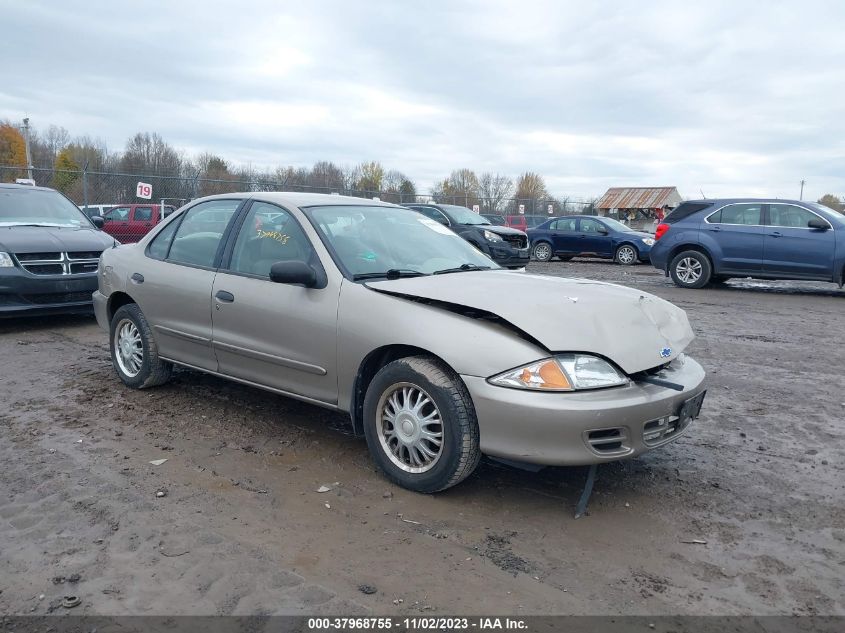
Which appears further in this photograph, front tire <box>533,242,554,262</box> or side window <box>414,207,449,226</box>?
front tire <box>533,242,554,262</box>

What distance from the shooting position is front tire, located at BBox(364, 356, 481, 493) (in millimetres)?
3486

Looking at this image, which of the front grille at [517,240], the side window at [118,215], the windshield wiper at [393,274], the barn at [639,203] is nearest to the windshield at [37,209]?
the windshield wiper at [393,274]

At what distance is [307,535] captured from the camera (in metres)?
3.28

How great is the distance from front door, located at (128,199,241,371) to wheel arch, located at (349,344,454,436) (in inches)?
53.4

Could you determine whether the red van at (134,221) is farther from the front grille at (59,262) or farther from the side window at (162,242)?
the side window at (162,242)

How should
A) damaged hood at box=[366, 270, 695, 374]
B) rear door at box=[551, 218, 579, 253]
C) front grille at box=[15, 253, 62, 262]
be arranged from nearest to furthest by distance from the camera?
1. damaged hood at box=[366, 270, 695, 374]
2. front grille at box=[15, 253, 62, 262]
3. rear door at box=[551, 218, 579, 253]

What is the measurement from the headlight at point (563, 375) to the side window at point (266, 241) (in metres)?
1.66

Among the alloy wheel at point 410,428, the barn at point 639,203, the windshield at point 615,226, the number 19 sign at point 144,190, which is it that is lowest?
the alloy wheel at point 410,428

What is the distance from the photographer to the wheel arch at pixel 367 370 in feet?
12.6

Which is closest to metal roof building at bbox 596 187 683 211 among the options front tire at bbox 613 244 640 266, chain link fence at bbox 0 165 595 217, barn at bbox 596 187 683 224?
barn at bbox 596 187 683 224

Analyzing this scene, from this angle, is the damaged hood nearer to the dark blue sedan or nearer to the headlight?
the headlight

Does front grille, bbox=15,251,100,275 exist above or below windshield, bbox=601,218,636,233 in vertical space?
below

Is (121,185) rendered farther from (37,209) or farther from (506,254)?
(37,209)

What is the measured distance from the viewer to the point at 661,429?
11.7 ft
